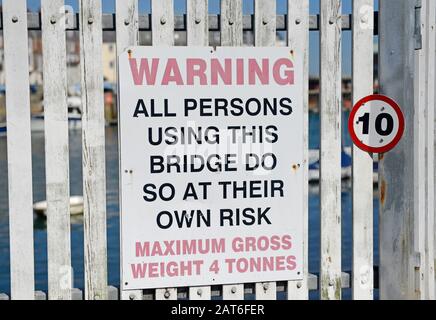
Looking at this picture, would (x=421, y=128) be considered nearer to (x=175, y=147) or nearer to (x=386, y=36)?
(x=386, y=36)

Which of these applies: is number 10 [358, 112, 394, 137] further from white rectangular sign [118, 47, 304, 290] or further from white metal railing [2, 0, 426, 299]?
white rectangular sign [118, 47, 304, 290]

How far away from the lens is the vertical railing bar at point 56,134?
369 centimetres

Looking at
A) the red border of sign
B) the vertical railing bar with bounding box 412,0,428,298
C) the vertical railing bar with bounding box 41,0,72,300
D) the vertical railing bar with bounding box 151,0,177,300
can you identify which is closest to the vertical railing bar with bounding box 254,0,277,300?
the vertical railing bar with bounding box 151,0,177,300

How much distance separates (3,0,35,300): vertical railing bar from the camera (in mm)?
3652

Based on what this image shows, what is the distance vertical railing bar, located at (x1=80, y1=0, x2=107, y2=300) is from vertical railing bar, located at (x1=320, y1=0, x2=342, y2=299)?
3.79ft

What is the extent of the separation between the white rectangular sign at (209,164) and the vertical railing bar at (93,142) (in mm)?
106

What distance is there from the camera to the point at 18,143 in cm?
369

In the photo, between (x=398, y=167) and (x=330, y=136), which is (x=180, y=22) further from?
(x=398, y=167)

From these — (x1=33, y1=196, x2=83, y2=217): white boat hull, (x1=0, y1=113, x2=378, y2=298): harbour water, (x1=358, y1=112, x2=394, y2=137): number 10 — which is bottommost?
(x1=0, y1=113, x2=378, y2=298): harbour water

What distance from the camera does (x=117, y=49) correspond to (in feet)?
12.3

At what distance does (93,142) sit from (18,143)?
0.36 meters
